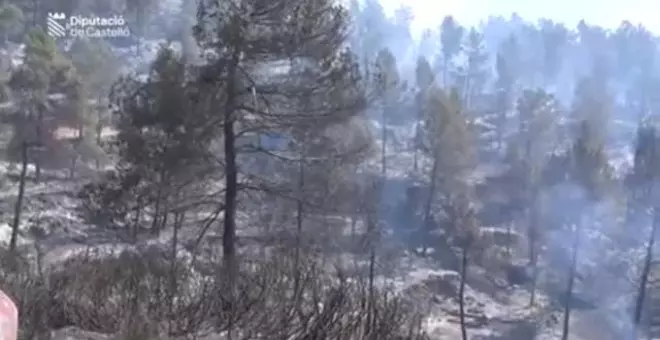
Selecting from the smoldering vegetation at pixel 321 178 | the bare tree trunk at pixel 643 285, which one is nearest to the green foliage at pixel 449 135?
the smoldering vegetation at pixel 321 178

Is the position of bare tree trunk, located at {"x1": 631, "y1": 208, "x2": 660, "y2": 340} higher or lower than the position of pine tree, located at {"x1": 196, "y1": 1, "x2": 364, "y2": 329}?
lower

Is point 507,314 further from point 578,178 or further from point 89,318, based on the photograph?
point 89,318

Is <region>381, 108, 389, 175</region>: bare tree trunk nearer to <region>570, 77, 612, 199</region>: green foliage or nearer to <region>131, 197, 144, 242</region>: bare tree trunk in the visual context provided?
<region>570, 77, 612, 199</region>: green foliage

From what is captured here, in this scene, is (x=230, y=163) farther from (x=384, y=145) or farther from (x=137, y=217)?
(x=384, y=145)

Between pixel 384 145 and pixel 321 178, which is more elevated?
pixel 384 145

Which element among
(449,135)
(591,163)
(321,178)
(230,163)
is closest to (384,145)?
(449,135)

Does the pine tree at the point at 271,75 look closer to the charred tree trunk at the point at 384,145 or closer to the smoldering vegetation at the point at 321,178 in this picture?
the smoldering vegetation at the point at 321,178

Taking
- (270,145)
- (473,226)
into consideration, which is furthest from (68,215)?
(270,145)

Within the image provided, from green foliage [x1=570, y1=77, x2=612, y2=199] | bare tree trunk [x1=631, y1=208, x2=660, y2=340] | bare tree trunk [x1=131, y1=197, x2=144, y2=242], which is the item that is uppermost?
green foliage [x1=570, y1=77, x2=612, y2=199]

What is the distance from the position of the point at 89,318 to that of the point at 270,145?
11.8 ft

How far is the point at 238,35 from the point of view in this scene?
5.81 meters

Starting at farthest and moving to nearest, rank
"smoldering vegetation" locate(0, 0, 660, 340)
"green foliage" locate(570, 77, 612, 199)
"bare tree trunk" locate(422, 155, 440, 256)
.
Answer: "bare tree trunk" locate(422, 155, 440, 256) → "green foliage" locate(570, 77, 612, 199) → "smoldering vegetation" locate(0, 0, 660, 340)

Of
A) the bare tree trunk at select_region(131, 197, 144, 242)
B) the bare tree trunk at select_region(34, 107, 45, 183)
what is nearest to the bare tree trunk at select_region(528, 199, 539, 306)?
the bare tree trunk at select_region(34, 107, 45, 183)

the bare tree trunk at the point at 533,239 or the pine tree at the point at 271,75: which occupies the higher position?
the pine tree at the point at 271,75
